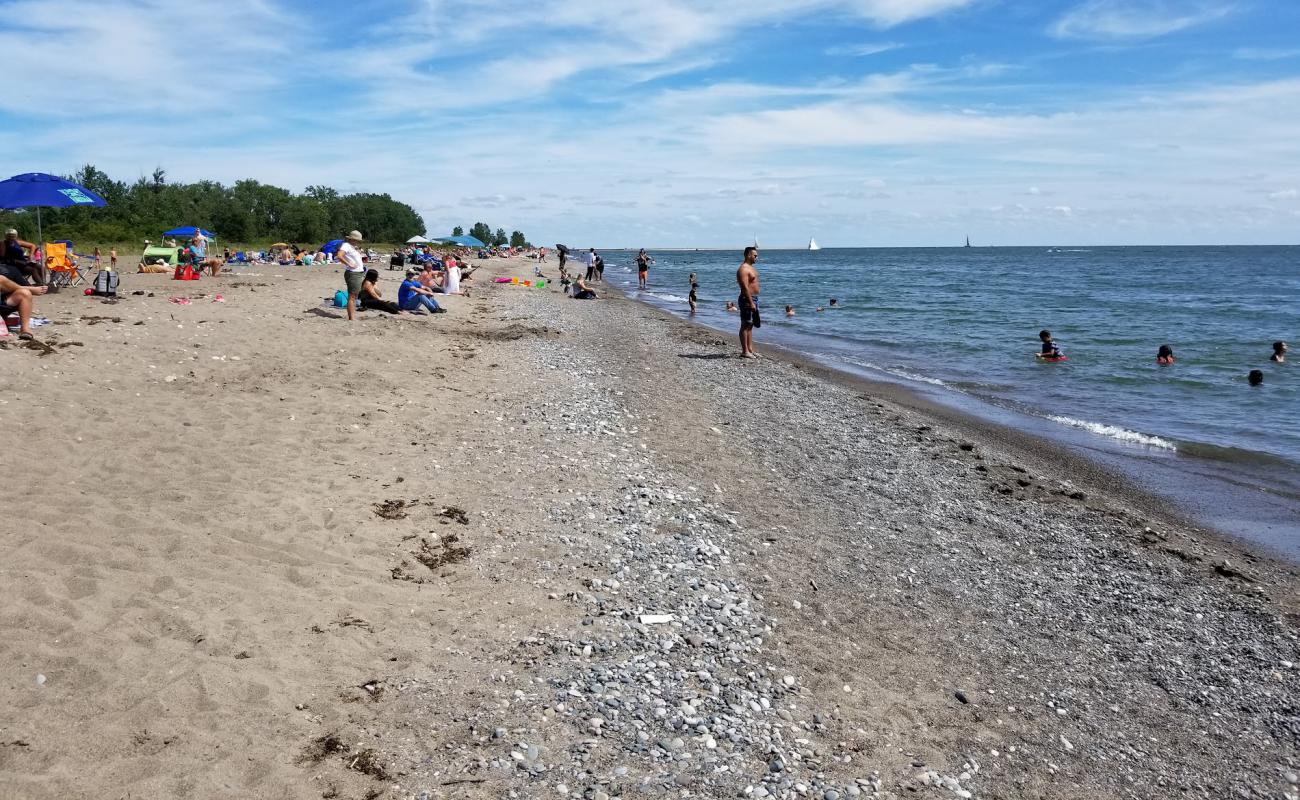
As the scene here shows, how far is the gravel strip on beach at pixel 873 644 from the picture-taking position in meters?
4.21

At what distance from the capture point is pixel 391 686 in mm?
4438

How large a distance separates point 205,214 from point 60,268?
162ft

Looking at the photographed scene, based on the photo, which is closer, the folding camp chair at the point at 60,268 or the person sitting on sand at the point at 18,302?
the person sitting on sand at the point at 18,302

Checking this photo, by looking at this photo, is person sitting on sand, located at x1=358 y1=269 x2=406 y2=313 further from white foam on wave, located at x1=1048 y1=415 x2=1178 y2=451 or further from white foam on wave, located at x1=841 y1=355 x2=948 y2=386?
white foam on wave, located at x1=1048 y1=415 x2=1178 y2=451

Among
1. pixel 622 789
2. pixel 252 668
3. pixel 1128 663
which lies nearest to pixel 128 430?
pixel 252 668

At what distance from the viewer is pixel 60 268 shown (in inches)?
817

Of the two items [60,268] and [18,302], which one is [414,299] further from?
[18,302]

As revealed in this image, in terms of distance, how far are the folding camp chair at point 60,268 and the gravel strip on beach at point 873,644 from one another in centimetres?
1720

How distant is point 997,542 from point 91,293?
1857 cm

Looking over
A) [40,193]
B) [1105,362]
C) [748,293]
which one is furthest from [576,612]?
[1105,362]

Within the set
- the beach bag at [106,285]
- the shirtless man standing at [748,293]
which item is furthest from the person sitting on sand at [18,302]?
the shirtless man standing at [748,293]

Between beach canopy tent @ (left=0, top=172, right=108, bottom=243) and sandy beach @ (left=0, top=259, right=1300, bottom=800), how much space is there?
340 inches

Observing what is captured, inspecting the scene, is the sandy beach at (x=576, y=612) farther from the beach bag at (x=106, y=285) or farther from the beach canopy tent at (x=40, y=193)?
the beach canopy tent at (x=40, y=193)

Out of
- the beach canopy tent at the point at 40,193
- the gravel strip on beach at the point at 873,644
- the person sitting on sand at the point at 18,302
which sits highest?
the beach canopy tent at the point at 40,193
